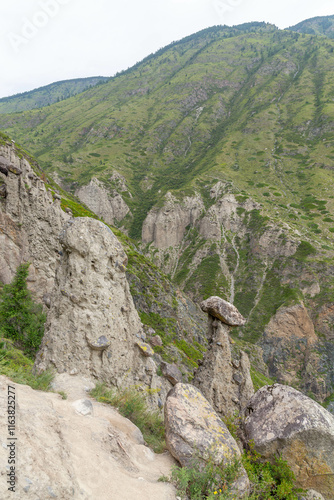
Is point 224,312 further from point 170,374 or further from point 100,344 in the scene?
point 100,344

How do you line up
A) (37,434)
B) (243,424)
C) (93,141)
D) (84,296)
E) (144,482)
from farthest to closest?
(93,141)
(84,296)
(243,424)
(144,482)
(37,434)

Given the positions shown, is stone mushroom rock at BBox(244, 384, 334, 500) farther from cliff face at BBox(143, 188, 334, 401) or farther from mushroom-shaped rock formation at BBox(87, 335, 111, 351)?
cliff face at BBox(143, 188, 334, 401)

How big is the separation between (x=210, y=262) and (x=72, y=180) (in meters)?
78.8

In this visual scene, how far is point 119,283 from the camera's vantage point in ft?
45.8

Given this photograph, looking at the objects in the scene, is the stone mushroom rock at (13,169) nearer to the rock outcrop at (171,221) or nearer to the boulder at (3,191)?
the boulder at (3,191)

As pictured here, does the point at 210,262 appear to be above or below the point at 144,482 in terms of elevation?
below

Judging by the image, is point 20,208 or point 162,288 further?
point 162,288

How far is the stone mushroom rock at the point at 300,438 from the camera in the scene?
321 inches

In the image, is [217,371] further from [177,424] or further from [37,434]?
[37,434]

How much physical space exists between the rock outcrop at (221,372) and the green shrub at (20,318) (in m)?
12.0

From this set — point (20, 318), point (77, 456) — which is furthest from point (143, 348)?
point (77, 456)

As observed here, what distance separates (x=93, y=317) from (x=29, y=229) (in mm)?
17475

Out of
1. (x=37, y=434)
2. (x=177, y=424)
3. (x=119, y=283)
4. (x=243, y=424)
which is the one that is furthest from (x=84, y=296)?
(x=243, y=424)

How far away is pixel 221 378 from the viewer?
1948cm
